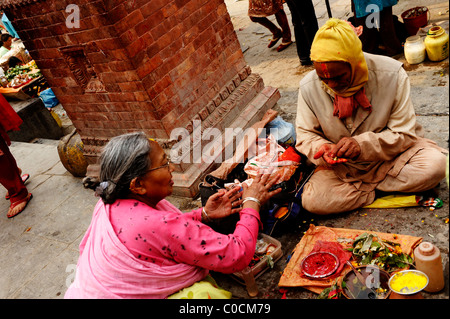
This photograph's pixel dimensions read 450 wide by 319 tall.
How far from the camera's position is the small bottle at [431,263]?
2248 mm

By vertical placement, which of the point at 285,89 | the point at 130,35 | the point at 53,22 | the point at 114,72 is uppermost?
the point at 53,22

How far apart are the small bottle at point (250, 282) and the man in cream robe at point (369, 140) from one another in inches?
35.0

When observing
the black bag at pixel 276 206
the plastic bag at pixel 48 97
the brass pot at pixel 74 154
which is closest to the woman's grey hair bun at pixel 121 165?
the black bag at pixel 276 206

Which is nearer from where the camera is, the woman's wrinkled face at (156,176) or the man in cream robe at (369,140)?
the woman's wrinkled face at (156,176)

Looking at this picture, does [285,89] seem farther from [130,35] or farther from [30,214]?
[30,214]

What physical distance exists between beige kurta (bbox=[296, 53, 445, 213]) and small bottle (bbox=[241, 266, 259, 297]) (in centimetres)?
96

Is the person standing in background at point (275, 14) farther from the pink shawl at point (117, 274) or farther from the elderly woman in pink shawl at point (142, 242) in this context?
the pink shawl at point (117, 274)

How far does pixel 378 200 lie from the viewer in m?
3.39

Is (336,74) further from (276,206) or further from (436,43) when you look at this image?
(436,43)

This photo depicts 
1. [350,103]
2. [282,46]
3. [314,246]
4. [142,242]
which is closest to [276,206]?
[314,246]

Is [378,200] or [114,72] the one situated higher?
[114,72]

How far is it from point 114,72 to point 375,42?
12.9 feet
